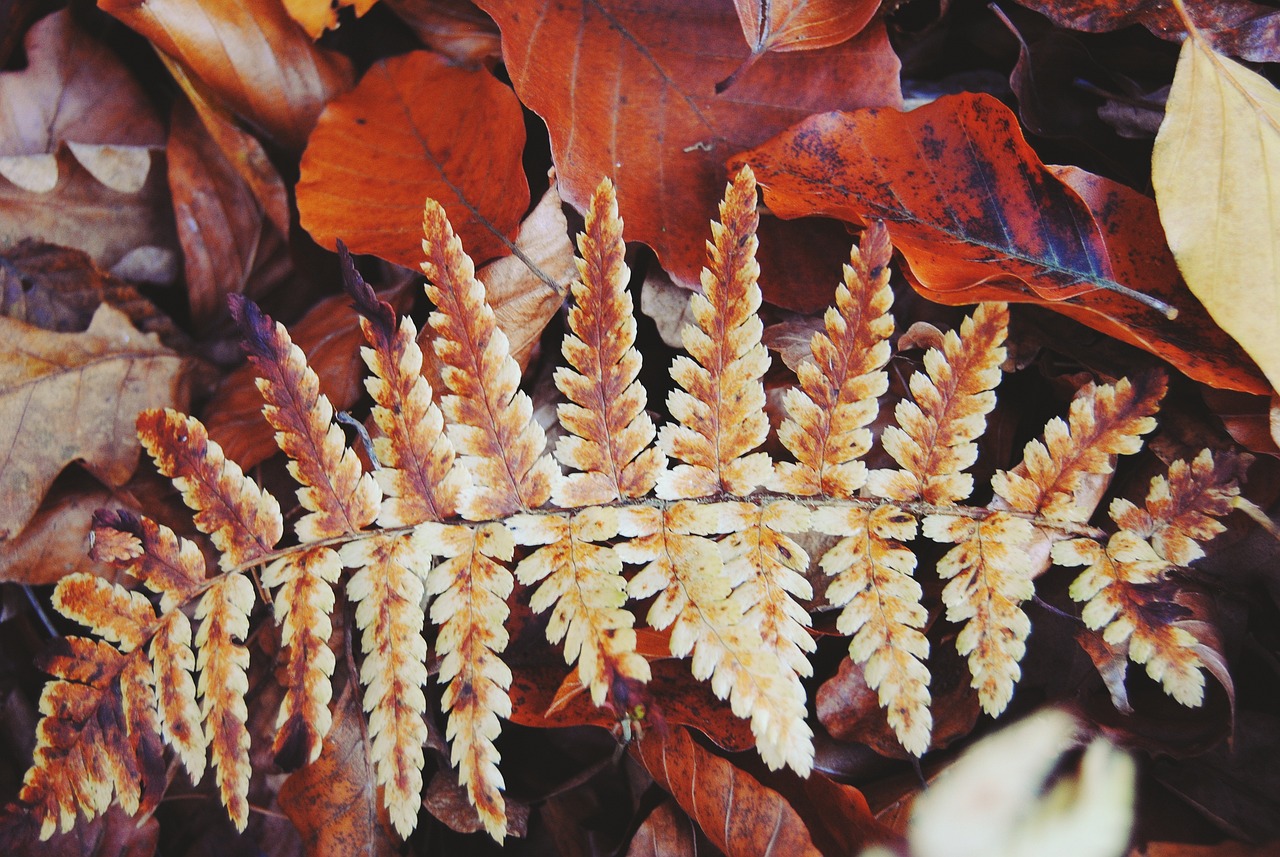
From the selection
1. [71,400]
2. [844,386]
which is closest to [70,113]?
[71,400]

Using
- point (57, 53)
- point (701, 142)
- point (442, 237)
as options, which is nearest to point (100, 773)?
point (442, 237)

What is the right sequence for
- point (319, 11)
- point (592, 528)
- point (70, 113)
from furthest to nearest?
point (70, 113)
point (319, 11)
point (592, 528)

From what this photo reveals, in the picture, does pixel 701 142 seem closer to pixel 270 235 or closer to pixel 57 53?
pixel 270 235

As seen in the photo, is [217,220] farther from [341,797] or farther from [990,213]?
[990,213]

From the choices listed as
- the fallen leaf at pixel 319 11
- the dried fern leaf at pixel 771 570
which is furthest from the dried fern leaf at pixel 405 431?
the fallen leaf at pixel 319 11

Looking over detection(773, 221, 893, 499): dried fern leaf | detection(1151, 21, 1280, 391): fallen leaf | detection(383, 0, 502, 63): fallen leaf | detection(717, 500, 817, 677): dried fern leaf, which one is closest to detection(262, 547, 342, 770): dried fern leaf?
detection(717, 500, 817, 677): dried fern leaf

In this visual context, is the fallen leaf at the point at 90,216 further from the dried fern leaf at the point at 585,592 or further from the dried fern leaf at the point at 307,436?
the dried fern leaf at the point at 585,592
